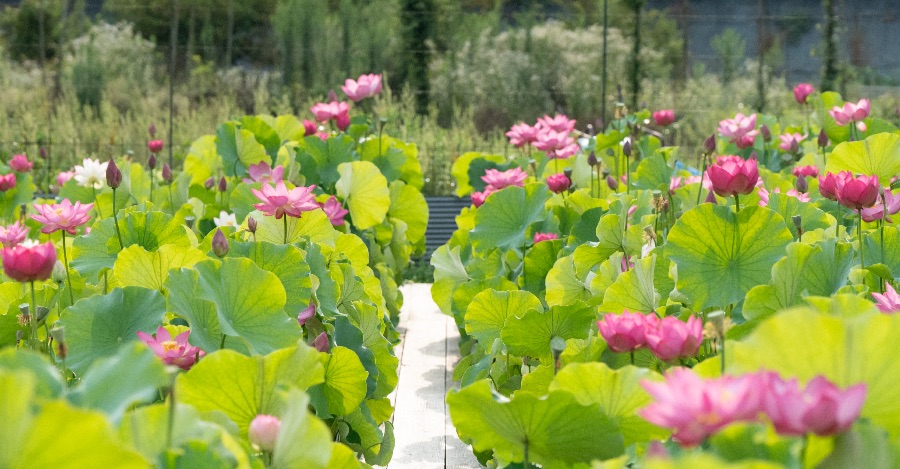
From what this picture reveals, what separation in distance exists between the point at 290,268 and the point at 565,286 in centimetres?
81

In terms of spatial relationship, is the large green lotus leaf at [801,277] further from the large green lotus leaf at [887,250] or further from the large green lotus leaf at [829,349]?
the large green lotus leaf at [829,349]

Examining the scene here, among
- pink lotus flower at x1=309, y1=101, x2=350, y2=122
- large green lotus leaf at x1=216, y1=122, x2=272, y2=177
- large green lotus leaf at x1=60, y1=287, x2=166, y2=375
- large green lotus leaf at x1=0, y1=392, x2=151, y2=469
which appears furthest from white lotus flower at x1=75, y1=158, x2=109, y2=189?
large green lotus leaf at x1=0, y1=392, x2=151, y2=469

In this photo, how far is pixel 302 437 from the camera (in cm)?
105

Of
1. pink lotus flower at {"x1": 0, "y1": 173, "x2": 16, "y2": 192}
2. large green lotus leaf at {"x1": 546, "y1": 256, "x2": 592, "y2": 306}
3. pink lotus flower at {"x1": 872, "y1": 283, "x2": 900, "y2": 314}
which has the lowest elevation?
large green lotus leaf at {"x1": 546, "y1": 256, "x2": 592, "y2": 306}

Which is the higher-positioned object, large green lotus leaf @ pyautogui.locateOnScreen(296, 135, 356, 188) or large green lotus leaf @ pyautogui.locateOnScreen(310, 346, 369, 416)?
large green lotus leaf @ pyautogui.locateOnScreen(296, 135, 356, 188)

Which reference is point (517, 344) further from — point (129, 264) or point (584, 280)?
point (129, 264)

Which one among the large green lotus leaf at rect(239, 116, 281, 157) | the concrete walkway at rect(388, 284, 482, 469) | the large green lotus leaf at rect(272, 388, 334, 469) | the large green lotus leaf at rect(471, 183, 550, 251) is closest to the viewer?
the large green lotus leaf at rect(272, 388, 334, 469)

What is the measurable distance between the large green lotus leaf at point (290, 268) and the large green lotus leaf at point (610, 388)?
2.25 feet

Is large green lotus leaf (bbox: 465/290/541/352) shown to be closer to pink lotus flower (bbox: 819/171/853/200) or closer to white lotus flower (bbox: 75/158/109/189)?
pink lotus flower (bbox: 819/171/853/200)

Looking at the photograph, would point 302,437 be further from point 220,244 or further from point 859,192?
point 859,192

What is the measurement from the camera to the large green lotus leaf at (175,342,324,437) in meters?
1.28

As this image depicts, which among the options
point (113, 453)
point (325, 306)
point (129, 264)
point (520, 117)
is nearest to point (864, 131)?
point (325, 306)

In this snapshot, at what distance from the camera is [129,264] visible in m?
1.89

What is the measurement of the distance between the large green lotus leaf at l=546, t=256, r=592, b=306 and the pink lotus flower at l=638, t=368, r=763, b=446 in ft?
5.28
